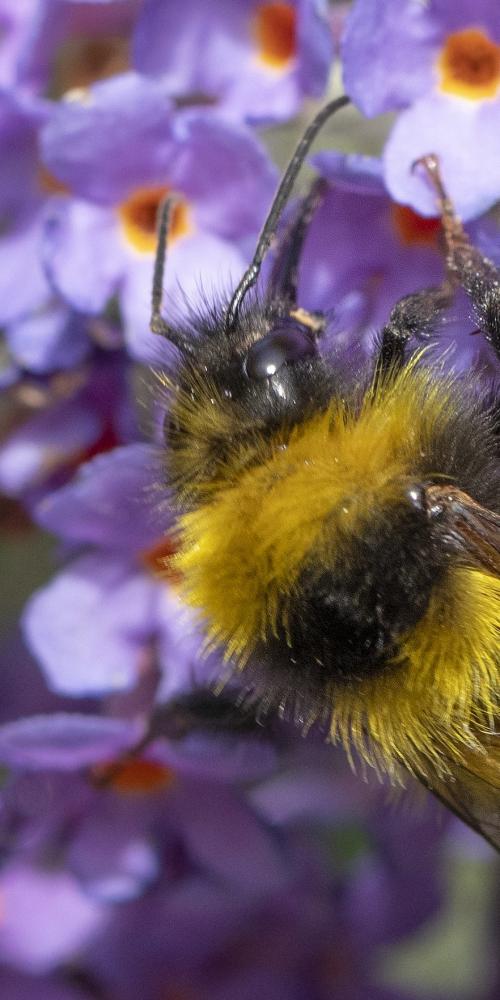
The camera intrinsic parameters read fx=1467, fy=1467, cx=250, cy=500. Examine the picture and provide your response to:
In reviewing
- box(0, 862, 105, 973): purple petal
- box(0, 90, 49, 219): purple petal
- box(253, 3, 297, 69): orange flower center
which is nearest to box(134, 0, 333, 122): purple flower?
box(253, 3, 297, 69): orange flower center

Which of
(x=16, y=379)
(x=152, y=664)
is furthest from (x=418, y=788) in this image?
(x=16, y=379)

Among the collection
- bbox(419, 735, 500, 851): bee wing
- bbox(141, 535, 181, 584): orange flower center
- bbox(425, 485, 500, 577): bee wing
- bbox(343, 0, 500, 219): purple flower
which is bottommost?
bbox(419, 735, 500, 851): bee wing

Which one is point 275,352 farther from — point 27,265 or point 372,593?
point 27,265

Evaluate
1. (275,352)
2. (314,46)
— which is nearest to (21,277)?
(314,46)

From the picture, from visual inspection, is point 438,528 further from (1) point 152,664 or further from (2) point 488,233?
(1) point 152,664

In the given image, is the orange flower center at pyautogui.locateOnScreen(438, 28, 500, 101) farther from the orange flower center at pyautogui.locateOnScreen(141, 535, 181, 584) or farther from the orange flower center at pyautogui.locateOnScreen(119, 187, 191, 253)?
the orange flower center at pyautogui.locateOnScreen(141, 535, 181, 584)

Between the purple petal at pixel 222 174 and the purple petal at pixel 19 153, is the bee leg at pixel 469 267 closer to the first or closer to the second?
the purple petal at pixel 222 174

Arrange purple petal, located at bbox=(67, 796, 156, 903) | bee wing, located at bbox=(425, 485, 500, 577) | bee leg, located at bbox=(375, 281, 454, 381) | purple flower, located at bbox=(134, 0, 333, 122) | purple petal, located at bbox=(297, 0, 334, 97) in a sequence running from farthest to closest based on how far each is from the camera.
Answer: purple petal, located at bbox=(67, 796, 156, 903)
purple flower, located at bbox=(134, 0, 333, 122)
purple petal, located at bbox=(297, 0, 334, 97)
bee leg, located at bbox=(375, 281, 454, 381)
bee wing, located at bbox=(425, 485, 500, 577)
